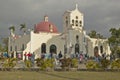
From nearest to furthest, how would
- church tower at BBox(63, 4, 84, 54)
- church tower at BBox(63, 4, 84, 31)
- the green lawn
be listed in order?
the green lawn
church tower at BBox(63, 4, 84, 54)
church tower at BBox(63, 4, 84, 31)

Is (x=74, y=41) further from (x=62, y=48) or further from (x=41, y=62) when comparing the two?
(x=41, y=62)

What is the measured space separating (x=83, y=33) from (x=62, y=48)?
4.52 meters

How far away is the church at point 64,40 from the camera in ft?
157

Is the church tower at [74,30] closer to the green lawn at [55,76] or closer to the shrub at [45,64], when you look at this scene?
the shrub at [45,64]

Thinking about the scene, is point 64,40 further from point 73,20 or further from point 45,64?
point 45,64

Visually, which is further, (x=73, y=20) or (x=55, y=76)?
(x=73, y=20)

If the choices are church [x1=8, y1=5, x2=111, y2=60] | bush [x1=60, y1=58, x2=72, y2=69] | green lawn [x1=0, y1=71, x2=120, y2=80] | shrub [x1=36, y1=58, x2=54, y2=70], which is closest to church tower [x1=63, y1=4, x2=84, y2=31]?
church [x1=8, y1=5, x2=111, y2=60]

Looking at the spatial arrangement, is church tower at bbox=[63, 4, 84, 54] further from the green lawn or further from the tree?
the green lawn

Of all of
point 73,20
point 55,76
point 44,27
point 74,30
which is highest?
point 73,20

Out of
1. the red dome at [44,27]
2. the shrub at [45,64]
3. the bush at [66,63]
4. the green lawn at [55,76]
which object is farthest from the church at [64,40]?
the green lawn at [55,76]

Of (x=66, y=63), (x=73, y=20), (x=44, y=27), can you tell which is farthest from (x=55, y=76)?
(x=73, y=20)

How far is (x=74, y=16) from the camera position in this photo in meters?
50.7

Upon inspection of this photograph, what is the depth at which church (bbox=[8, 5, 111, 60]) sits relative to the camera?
157 feet

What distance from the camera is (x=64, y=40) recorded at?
49.2 metres
